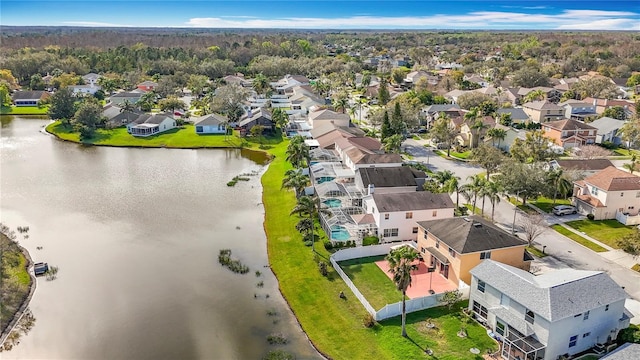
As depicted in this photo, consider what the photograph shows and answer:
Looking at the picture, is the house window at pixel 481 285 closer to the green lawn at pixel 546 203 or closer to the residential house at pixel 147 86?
the green lawn at pixel 546 203

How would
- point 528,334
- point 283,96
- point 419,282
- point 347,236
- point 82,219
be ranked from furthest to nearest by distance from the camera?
point 283,96 → point 82,219 → point 347,236 → point 419,282 → point 528,334

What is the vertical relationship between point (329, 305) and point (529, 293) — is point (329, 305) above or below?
below

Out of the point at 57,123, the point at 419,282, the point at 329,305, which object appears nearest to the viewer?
the point at 329,305

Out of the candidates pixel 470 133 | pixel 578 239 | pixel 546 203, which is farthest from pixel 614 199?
pixel 470 133

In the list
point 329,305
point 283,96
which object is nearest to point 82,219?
point 329,305

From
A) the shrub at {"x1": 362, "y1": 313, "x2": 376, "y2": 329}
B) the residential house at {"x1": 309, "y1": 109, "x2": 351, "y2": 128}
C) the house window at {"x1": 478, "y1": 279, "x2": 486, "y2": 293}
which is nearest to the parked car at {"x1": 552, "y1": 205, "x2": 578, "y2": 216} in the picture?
the house window at {"x1": 478, "y1": 279, "x2": 486, "y2": 293}

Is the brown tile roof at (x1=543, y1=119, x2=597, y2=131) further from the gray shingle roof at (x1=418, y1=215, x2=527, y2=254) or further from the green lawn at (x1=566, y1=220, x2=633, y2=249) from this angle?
the gray shingle roof at (x1=418, y1=215, x2=527, y2=254)

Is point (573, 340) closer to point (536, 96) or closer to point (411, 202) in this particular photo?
point (411, 202)

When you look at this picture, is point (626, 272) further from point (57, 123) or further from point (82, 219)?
point (57, 123)
